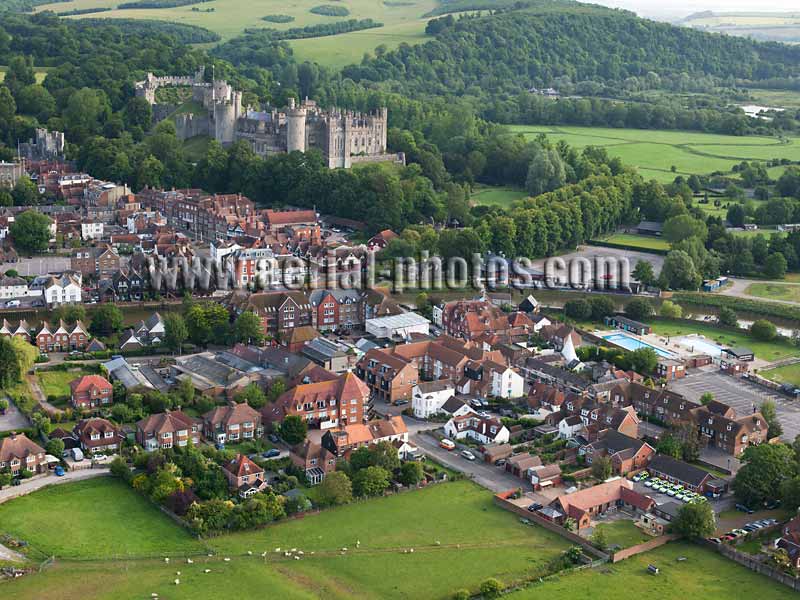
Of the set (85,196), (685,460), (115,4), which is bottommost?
(685,460)

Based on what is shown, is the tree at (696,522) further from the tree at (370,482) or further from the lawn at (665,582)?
the tree at (370,482)

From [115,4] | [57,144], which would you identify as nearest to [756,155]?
[57,144]

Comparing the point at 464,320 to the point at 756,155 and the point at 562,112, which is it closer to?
the point at 756,155

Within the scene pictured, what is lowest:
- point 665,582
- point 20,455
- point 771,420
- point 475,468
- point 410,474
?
point 665,582

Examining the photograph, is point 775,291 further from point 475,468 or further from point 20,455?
point 20,455

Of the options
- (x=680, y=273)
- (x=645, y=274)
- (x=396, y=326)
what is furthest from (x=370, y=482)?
(x=680, y=273)

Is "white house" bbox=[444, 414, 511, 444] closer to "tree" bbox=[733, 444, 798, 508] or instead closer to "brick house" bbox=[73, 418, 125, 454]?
"tree" bbox=[733, 444, 798, 508]
